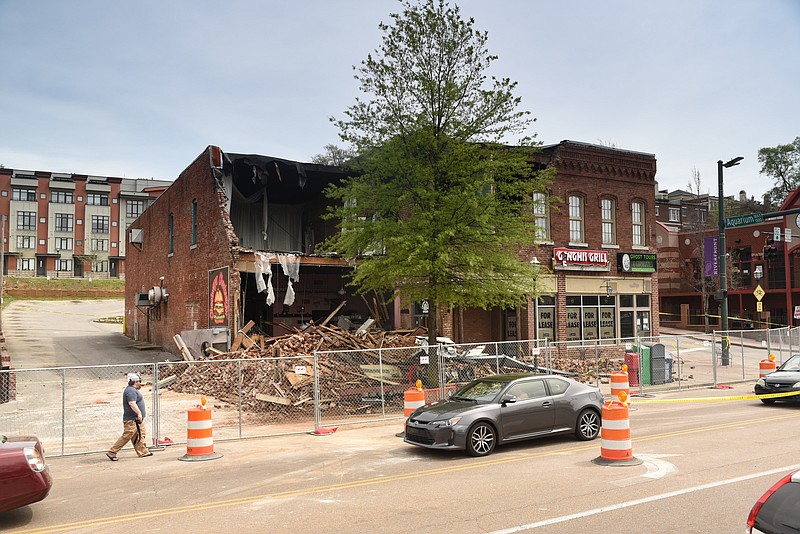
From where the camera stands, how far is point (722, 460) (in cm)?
1024

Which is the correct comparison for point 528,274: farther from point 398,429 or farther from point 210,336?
point 210,336

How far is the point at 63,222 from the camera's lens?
304 feet

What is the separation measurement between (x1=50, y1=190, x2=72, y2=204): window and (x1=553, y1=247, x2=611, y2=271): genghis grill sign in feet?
276

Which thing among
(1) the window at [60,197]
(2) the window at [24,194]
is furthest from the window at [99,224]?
(2) the window at [24,194]

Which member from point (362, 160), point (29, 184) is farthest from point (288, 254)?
point (29, 184)

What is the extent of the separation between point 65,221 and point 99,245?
5545 mm

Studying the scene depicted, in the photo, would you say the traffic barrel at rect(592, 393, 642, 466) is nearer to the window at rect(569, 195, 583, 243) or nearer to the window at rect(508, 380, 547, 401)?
the window at rect(508, 380, 547, 401)

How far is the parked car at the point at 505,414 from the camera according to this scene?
11305 mm

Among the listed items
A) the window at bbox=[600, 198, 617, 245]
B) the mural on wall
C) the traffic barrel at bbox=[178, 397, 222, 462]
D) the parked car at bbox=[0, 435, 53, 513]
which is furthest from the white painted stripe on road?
the window at bbox=[600, 198, 617, 245]

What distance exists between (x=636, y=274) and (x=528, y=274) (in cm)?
1518

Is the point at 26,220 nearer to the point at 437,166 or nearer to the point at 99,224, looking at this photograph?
the point at 99,224

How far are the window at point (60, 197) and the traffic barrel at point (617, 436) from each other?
97.3m

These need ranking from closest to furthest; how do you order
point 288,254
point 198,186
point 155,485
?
point 155,485, point 288,254, point 198,186

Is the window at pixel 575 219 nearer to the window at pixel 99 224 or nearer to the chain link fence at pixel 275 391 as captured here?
the chain link fence at pixel 275 391
